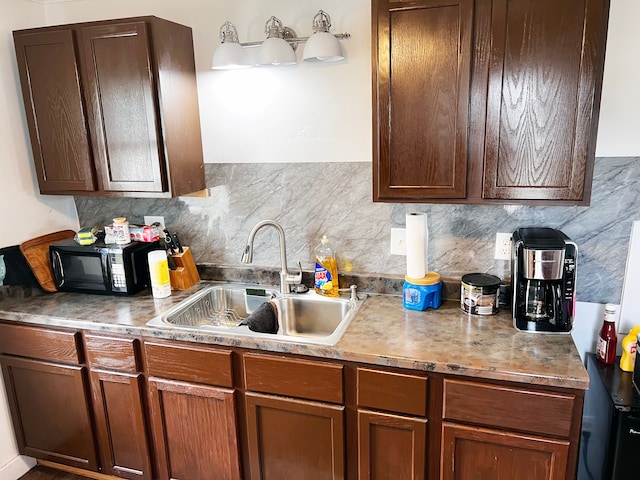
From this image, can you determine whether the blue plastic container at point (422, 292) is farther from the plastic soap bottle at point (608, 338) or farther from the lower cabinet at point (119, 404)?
the lower cabinet at point (119, 404)

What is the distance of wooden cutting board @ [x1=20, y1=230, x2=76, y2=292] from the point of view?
94.3 inches

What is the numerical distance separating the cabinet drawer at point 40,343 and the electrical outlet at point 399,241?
58.7 inches

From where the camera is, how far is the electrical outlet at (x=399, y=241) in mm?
2237

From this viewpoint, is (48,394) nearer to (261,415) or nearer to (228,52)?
(261,415)

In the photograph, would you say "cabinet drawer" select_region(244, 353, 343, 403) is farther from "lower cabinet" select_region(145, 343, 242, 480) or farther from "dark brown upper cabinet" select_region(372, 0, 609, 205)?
"dark brown upper cabinet" select_region(372, 0, 609, 205)

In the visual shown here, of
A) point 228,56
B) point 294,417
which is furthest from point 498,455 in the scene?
point 228,56

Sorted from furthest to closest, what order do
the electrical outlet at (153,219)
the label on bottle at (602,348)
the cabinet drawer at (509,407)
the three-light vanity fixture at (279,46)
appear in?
the electrical outlet at (153,219) < the three-light vanity fixture at (279,46) < the label on bottle at (602,348) < the cabinet drawer at (509,407)

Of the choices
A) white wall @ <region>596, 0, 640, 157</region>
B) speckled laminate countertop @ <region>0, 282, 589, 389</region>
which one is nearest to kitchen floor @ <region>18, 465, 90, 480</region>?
speckled laminate countertop @ <region>0, 282, 589, 389</region>

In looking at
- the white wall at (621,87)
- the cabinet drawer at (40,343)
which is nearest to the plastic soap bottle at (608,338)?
the white wall at (621,87)

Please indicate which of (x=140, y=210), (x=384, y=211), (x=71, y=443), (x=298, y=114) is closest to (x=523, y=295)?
(x=384, y=211)

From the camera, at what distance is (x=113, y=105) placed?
7.07 ft

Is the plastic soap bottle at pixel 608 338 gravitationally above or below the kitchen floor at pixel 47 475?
above

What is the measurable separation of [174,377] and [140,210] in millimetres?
1054

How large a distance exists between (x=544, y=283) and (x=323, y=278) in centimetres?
95
